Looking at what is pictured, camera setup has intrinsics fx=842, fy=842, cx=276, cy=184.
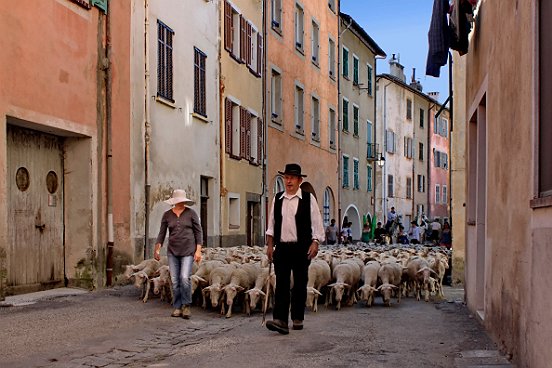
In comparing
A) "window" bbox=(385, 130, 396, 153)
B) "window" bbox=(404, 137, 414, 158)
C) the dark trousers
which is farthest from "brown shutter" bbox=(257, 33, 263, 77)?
"window" bbox=(404, 137, 414, 158)

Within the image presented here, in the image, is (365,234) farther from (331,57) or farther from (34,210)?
(34,210)

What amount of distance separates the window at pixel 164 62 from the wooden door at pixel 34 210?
392cm

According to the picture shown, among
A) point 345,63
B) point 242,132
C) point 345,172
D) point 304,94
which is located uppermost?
point 345,63

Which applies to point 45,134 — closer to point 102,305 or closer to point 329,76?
point 102,305

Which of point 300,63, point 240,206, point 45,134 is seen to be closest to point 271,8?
Answer: point 300,63

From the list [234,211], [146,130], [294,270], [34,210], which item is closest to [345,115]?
[234,211]

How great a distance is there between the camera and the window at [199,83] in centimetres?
1983

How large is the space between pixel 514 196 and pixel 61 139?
874 centimetres

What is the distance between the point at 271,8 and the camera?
89.5ft

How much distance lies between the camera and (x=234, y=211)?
23125 mm

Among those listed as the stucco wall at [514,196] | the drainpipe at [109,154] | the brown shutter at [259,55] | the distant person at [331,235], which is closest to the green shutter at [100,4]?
the drainpipe at [109,154]

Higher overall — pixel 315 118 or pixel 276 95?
pixel 276 95

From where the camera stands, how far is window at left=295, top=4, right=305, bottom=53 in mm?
30477

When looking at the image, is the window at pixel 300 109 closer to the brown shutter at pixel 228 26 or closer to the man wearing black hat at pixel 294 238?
the brown shutter at pixel 228 26
